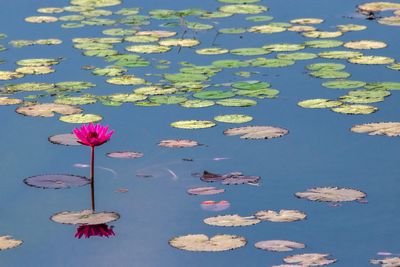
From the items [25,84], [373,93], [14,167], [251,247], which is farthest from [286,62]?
[251,247]

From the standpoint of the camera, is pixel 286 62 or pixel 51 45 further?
pixel 51 45

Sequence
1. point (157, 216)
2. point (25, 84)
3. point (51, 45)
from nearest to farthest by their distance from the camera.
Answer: point (157, 216)
point (25, 84)
point (51, 45)

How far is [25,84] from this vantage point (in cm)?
610

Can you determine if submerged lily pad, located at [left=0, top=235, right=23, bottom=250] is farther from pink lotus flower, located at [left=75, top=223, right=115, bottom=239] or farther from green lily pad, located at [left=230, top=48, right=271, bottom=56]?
green lily pad, located at [left=230, top=48, right=271, bottom=56]

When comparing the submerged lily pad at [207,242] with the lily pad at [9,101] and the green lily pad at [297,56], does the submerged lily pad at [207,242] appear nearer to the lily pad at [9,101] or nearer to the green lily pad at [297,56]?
the lily pad at [9,101]

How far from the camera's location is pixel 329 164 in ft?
15.8

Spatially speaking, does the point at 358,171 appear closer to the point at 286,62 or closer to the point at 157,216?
the point at 157,216

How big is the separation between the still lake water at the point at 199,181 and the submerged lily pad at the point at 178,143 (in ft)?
0.18

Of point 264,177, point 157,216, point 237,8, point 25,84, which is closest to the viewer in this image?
point 157,216

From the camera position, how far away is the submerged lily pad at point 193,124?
5.30m

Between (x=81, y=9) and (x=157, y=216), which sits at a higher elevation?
(x=81, y=9)

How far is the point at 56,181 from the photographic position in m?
4.62

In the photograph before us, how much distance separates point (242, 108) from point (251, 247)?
5.64 ft

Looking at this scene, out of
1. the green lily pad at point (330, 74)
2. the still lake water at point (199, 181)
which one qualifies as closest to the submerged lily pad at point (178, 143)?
the still lake water at point (199, 181)
